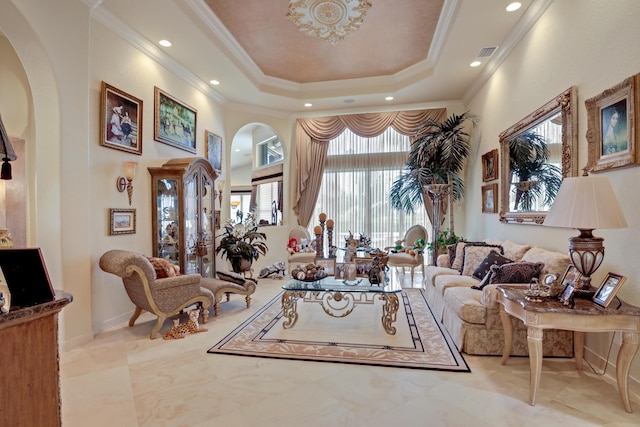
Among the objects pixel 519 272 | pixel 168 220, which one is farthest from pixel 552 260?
pixel 168 220

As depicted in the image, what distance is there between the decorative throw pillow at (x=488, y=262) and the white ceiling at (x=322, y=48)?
2.65 m

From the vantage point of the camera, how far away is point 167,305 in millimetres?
3459

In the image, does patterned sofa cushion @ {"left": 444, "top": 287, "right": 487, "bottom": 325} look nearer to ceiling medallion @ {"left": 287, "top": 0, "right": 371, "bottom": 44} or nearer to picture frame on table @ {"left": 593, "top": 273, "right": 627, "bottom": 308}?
picture frame on table @ {"left": 593, "top": 273, "right": 627, "bottom": 308}

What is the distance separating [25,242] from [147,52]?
2704mm

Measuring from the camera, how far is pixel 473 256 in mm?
4168

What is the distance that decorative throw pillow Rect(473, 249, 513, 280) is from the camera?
11.9ft

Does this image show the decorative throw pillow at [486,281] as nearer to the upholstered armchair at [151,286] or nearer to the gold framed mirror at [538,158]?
the gold framed mirror at [538,158]

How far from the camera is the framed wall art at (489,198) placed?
488 centimetres

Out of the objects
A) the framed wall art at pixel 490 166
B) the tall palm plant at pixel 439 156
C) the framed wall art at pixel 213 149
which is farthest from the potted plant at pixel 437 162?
the framed wall art at pixel 213 149

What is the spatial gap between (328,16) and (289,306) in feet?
11.3

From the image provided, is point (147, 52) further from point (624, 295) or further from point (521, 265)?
point (624, 295)

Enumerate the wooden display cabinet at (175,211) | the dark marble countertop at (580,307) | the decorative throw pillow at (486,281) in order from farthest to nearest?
the wooden display cabinet at (175,211)
the decorative throw pillow at (486,281)
the dark marble countertop at (580,307)

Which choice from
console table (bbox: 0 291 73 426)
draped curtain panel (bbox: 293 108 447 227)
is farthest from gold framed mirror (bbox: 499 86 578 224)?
console table (bbox: 0 291 73 426)

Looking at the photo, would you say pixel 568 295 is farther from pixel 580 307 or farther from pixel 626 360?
pixel 626 360
